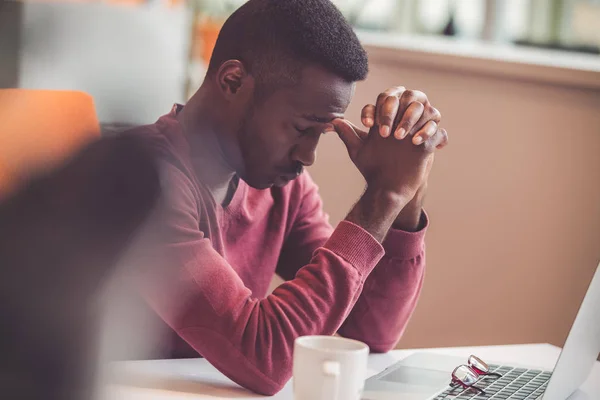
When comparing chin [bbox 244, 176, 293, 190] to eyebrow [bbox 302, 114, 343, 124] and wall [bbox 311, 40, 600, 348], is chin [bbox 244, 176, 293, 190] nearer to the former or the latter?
eyebrow [bbox 302, 114, 343, 124]

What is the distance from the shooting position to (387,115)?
955mm

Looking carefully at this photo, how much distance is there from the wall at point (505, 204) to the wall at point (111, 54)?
1584 mm

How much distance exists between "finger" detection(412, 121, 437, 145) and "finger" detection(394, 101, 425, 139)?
0.01 m

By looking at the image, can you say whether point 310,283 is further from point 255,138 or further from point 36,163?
point 36,163

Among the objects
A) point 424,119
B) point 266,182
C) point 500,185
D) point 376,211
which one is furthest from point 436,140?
point 500,185

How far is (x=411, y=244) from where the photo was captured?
43.5 inches

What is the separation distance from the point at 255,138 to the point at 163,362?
33 cm

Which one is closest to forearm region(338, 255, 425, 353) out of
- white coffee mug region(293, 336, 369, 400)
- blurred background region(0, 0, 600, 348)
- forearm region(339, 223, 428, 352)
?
forearm region(339, 223, 428, 352)

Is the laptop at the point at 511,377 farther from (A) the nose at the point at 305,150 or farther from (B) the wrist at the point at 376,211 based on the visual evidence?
(A) the nose at the point at 305,150

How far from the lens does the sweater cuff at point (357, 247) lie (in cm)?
88

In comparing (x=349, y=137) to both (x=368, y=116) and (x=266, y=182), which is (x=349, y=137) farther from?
(x=266, y=182)

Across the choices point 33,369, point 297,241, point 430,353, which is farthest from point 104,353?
point 297,241

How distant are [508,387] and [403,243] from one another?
0.97ft

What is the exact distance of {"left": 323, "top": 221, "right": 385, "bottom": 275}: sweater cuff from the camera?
0.88 m
